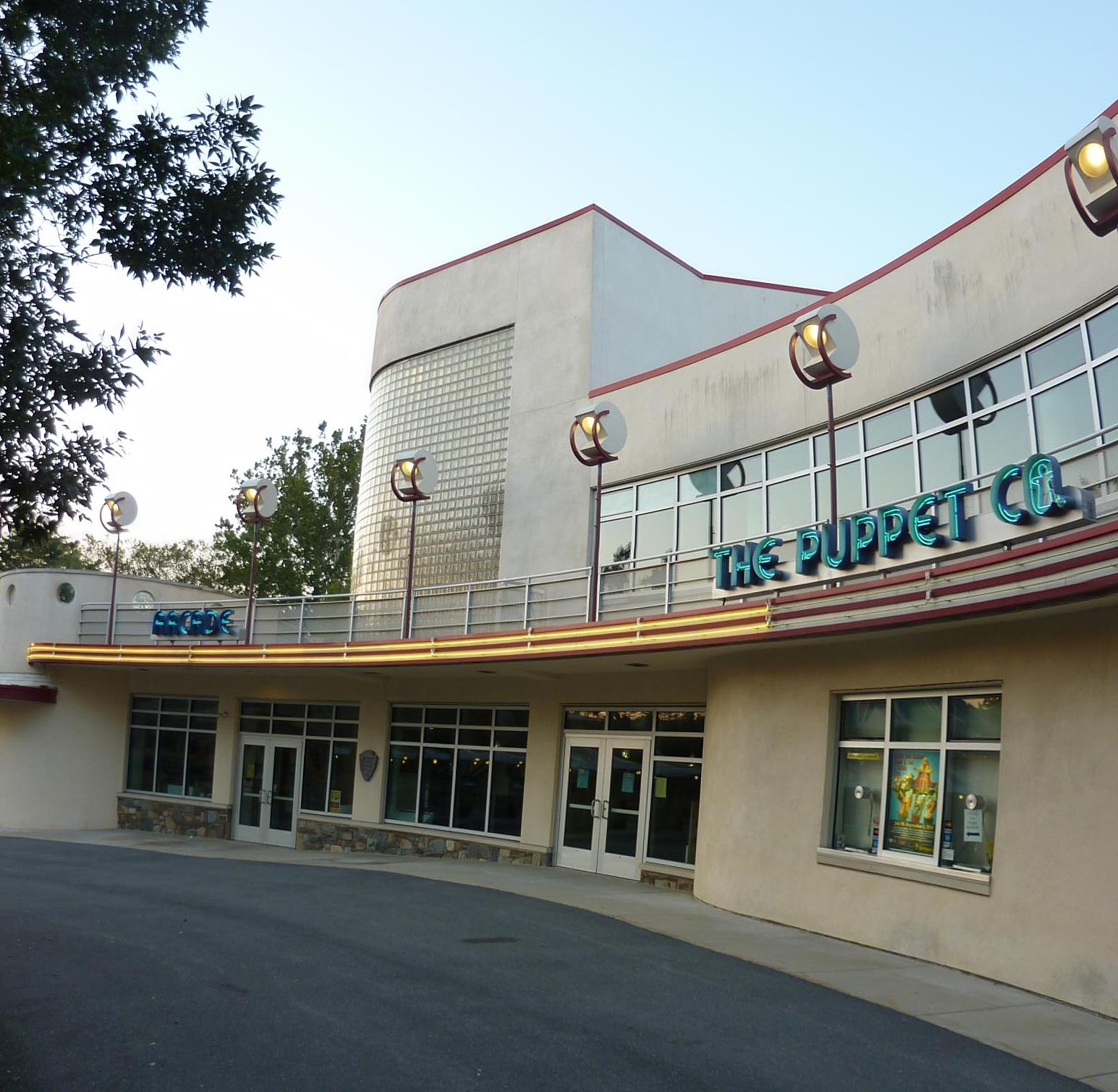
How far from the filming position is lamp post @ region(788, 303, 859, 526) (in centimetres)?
1455

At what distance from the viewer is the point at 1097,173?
9148 millimetres

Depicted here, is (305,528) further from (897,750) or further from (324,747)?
(897,750)

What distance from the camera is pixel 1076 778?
33.7 feet

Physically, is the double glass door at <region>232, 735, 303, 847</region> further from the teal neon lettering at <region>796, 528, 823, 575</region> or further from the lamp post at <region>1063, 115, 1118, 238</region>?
the lamp post at <region>1063, 115, 1118, 238</region>

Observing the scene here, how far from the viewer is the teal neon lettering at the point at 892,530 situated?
12766 millimetres

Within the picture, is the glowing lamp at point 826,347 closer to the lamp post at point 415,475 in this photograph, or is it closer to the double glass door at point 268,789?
the lamp post at point 415,475

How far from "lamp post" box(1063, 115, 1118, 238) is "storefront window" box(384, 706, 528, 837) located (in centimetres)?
1353

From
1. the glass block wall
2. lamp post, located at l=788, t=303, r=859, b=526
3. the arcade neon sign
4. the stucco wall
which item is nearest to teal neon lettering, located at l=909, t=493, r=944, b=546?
the arcade neon sign

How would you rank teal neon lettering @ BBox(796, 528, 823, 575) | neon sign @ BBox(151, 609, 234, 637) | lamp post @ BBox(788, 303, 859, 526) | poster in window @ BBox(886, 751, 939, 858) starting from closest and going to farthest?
poster in window @ BBox(886, 751, 939, 858), teal neon lettering @ BBox(796, 528, 823, 575), lamp post @ BBox(788, 303, 859, 526), neon sign @ BBox(151, 609, 234, 637)

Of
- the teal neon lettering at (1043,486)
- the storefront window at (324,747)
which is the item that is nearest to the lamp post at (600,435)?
the storefront window at (324,747)

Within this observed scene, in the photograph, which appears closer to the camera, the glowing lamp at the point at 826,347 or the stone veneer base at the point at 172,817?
the glowing lamp at the point at 826,347

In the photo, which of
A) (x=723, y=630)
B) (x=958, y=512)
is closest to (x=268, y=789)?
(x=723, y=630)

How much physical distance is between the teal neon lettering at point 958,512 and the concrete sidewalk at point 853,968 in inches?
169

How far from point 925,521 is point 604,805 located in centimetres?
833
